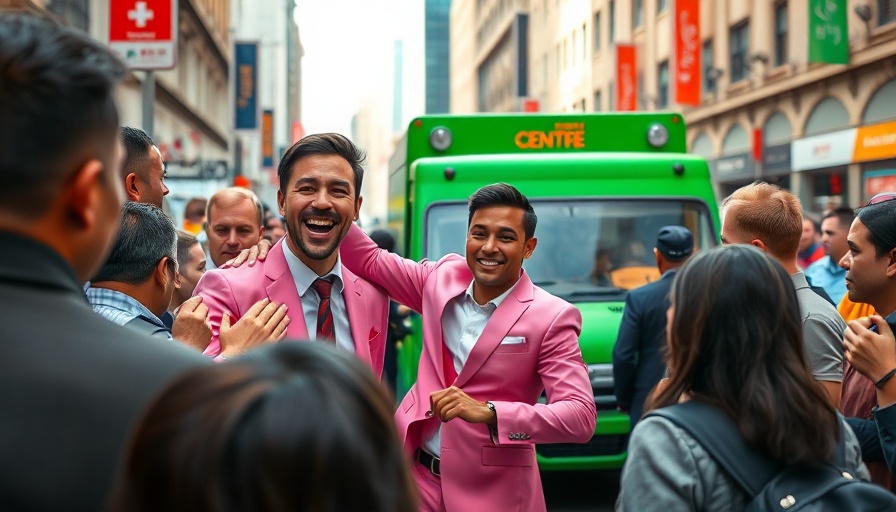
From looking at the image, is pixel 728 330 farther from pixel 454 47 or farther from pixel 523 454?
pixel 454 47

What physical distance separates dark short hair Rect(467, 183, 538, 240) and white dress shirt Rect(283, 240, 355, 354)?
2.05 feet

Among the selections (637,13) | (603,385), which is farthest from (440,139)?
(637,13)

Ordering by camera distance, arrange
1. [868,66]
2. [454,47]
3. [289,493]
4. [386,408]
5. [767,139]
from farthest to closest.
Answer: [454,47], [767,139], [868,66], [386,408], [289,493]

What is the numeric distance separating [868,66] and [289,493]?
23.6 m

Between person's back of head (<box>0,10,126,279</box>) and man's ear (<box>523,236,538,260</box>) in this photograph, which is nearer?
person's back of head (<box>0,10,126,279</box>)

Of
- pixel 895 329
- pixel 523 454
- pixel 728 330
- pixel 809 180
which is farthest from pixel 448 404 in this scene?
pixel 809 180

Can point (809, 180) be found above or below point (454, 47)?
below

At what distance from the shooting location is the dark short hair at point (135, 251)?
10.8ft

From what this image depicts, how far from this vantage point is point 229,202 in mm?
6730

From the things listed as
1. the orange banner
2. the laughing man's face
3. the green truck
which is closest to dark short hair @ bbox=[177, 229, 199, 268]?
the green truck

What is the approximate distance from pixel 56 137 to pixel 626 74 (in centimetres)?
3616

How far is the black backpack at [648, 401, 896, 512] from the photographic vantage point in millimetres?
2211

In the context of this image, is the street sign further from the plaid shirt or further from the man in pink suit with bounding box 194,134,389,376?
the plaid shirt

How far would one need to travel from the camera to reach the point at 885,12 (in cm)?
2147
